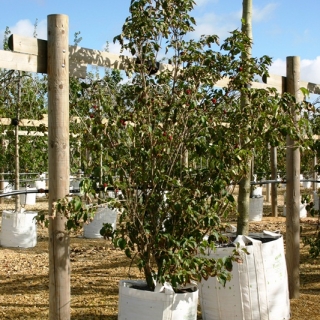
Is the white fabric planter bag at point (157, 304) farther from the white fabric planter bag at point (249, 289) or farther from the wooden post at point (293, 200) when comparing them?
the wooden post at point (293, 200)

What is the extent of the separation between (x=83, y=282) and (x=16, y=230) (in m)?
2.26

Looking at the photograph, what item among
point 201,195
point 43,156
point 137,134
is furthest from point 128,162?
point 43,156

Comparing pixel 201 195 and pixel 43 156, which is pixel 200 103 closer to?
pixel 201 195

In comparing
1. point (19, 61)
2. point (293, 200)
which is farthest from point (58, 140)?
point (293, 200)

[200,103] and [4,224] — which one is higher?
[200,103]

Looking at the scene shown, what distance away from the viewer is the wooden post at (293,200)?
15.7 feet

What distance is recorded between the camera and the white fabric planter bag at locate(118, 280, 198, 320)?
3209 millimetres

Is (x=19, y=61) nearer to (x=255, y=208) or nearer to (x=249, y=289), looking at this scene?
(x=249, y=289)

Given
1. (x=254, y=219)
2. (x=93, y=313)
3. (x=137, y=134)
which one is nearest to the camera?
(x=137, y=134)

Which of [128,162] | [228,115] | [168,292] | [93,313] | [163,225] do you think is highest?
[228,115]

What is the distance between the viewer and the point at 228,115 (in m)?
3.67

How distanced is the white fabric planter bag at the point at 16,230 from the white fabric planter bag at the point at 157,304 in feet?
13.6

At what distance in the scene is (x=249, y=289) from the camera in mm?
3754

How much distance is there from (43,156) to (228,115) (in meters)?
10.7
